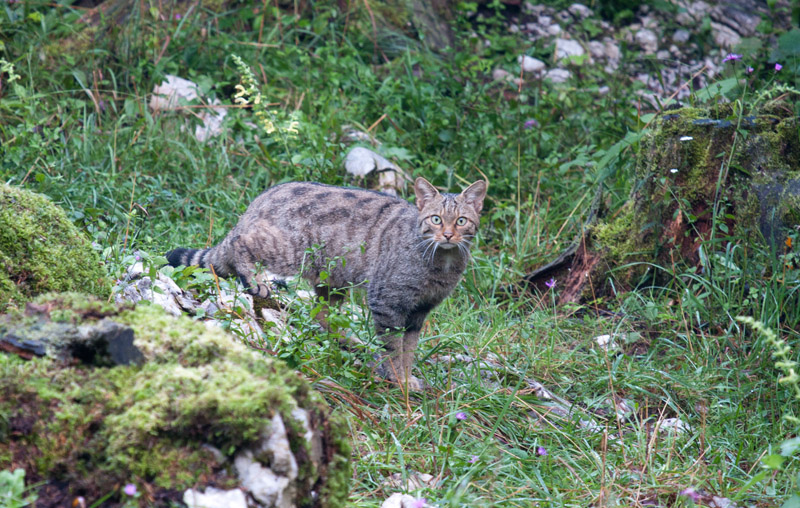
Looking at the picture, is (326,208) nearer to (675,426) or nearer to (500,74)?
(675,426)

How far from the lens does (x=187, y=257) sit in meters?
4.74

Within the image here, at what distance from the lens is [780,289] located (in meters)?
3.94

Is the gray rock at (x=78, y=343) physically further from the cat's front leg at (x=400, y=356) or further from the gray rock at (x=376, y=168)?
the gray rock at (x=376, y=168)

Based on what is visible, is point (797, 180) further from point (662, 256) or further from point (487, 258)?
point (487, 258)

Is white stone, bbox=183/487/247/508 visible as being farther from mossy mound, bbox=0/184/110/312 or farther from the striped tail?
the striped tail

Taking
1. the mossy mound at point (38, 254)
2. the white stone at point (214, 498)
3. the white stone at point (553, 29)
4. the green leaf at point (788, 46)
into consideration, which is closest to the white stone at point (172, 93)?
the mossy mound at point (38, 254)

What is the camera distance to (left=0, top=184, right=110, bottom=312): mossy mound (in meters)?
2.96

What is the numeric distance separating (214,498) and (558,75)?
7.62m

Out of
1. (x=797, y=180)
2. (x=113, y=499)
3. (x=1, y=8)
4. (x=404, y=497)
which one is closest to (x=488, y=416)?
(x=404, y=497)

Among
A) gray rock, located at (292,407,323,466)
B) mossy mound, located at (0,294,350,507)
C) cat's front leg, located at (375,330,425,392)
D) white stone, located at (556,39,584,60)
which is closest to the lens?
mossy mound, located at (0,294,350,507)

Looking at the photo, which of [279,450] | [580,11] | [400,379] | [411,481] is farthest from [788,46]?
[279,450]

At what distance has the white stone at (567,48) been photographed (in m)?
8.77

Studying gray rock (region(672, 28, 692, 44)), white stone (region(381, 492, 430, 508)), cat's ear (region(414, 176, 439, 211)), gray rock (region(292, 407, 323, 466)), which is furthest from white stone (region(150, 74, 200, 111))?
gray rock (region(672, 28, 692, 44))

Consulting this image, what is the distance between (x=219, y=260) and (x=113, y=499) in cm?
297
